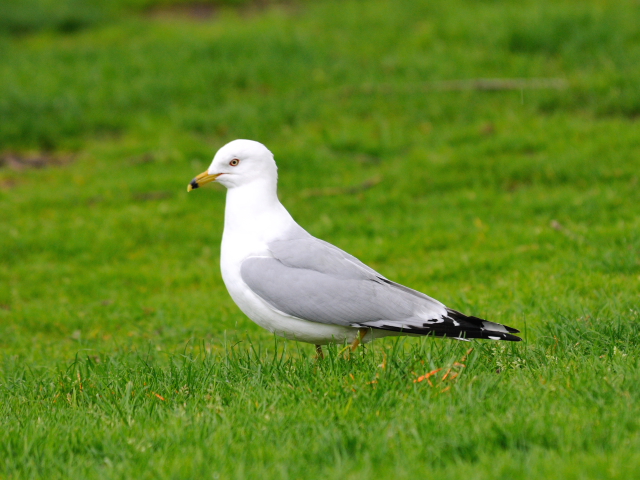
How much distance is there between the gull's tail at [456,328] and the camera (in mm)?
4473

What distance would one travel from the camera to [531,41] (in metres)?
12.4

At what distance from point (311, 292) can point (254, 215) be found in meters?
0.71

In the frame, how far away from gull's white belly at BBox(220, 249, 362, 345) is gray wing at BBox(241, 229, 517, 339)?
5 cm

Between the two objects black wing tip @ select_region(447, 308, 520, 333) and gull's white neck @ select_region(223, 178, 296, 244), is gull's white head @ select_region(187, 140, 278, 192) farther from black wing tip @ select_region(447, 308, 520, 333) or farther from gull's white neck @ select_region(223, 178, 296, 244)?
black wing tip @ select_region(447, 308, 520, 333)

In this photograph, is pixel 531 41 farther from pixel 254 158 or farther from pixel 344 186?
pixel 254 158

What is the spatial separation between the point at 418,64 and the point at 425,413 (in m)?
9.57

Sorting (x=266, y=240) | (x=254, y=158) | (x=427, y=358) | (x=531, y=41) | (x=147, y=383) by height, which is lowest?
(x=147, y=383)

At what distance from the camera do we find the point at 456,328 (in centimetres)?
455

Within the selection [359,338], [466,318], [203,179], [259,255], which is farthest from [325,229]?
[466,318]

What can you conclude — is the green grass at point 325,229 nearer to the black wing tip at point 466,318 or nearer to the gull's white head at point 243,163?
the black wing tip at point 466,318

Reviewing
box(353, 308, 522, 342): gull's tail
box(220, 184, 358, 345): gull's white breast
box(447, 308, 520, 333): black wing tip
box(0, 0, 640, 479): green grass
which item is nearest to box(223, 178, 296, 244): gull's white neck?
box(220, 184, 358, 345): gull's white breast

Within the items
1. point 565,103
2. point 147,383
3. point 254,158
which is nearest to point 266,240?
Result: point 254,158

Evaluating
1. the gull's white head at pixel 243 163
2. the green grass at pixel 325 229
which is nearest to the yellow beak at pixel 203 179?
the gull's white head at pixel 243 163

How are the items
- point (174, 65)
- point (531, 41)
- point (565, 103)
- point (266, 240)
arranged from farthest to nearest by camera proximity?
point (174, 65)
point (531, 41)
point (565, 103)
point (266, 240)
